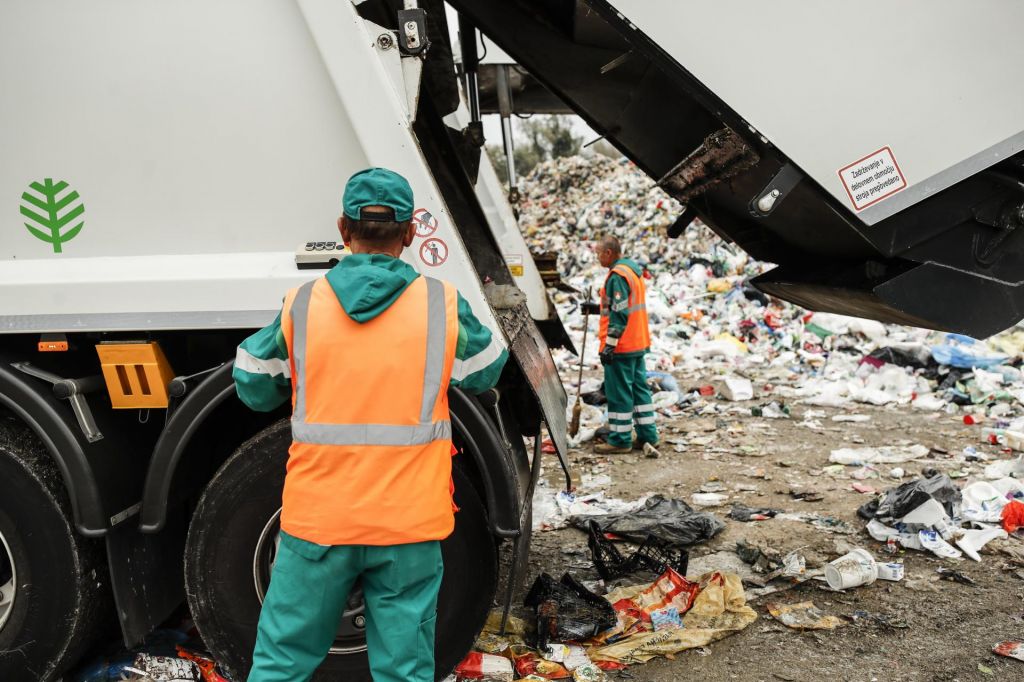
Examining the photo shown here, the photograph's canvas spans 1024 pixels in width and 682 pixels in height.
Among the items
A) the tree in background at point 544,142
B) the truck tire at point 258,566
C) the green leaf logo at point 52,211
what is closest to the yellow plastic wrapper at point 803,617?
the truck tire at point 258,566

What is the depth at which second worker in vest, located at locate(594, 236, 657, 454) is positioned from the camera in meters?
5.41

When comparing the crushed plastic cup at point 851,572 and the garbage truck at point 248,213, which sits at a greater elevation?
the garbage truck at point 248,213

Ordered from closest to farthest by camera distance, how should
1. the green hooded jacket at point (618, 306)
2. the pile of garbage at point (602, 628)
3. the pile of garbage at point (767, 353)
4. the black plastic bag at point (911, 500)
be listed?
the pile of garbage at point (602, 628)
the black plastic bag at point (911, 500)
the green hooded jacket at point (618, 306)
the pile of garbage at point (767, 353)

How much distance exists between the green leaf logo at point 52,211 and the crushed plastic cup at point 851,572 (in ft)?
9.67

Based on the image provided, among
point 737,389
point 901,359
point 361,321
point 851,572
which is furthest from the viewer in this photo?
point 901,359

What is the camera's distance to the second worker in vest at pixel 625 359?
5410 millimetres

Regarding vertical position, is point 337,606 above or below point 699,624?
above

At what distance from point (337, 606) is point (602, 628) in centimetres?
135

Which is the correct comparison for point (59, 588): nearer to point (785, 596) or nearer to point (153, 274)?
point (153, 274)

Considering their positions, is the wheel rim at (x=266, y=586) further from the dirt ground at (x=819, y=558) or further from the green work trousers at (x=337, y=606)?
the dirt ground at (x=819, y=558)

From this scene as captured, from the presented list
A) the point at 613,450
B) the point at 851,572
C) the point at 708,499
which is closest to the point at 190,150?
the point at 851,572

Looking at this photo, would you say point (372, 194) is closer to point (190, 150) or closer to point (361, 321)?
point (361, 321)

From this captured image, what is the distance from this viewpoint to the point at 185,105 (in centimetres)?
214

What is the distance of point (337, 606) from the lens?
1787 millimetres
